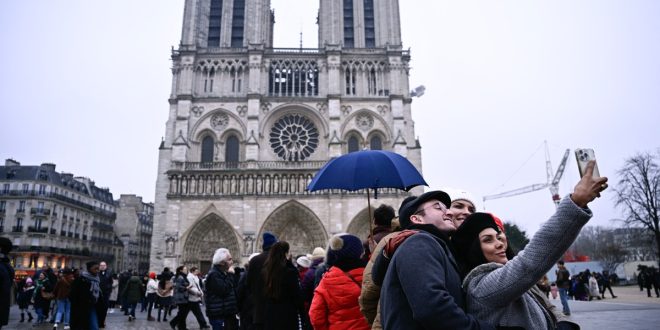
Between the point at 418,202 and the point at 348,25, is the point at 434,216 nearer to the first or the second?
the point at 418,202

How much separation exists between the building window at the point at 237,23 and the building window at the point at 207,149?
698 cm

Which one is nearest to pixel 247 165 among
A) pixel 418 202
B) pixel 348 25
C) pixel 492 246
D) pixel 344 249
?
pixel 348 25

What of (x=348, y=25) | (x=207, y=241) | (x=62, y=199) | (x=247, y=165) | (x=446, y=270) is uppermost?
(x=348, y=25)

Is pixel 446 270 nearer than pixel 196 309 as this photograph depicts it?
Yes

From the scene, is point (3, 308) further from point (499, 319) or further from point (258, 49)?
point (258, 49)

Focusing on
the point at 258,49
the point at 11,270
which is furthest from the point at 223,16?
the point at 11,270

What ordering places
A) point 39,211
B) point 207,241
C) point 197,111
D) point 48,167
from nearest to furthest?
point 207,241 < point 197,111 < point 39,211 < point 48,167

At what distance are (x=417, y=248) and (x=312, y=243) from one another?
82.9 ft

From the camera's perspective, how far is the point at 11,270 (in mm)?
5543

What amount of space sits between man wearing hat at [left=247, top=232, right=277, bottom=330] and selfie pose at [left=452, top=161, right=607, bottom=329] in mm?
2689

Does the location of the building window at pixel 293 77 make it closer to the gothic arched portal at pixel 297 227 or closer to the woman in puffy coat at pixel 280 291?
the gothic arched portal at pixel 297 227

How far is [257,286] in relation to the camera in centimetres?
460

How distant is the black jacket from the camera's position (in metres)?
5.88

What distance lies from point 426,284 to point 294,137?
27.4 meters
